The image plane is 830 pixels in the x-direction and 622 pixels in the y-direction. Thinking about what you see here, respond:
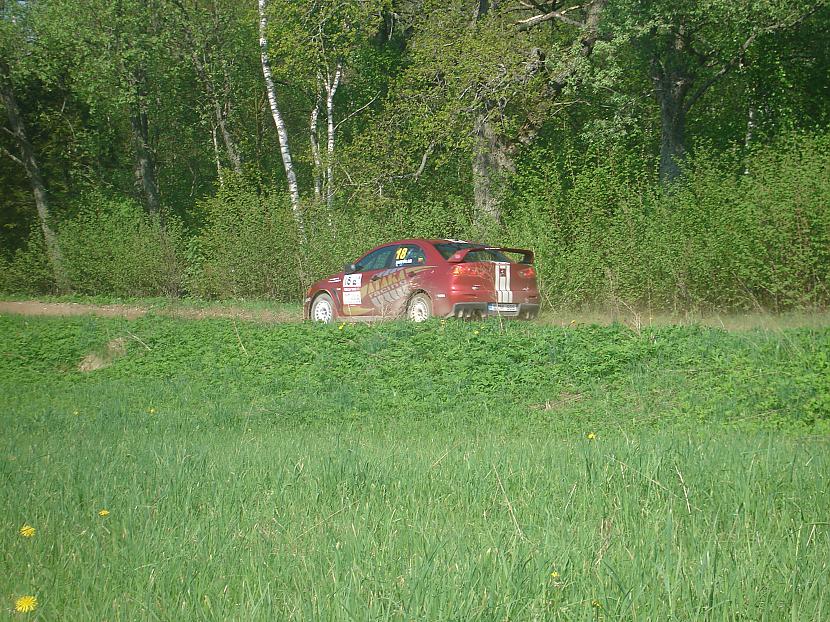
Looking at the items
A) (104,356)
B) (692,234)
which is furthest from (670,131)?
(104,356)

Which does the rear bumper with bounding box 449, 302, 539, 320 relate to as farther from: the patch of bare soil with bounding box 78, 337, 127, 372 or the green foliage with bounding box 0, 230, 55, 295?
the green foliage with bounding box 0, 230, 55, 295

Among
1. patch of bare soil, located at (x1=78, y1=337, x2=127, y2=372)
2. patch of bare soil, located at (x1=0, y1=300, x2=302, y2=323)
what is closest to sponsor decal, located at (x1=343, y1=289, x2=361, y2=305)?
patch of bare soil, located at (x1=0, y1=300, x2=302, y2=323)

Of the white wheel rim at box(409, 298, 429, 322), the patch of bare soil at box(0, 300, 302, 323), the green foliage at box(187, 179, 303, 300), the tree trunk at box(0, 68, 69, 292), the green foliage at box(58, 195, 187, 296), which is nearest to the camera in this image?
the white wheel rim at box(409, 298, 429, 322)

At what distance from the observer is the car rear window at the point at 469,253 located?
15328 millimetres

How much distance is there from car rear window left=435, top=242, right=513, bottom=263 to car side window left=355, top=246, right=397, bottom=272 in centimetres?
143

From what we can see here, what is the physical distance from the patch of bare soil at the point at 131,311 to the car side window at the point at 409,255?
13.8 ft

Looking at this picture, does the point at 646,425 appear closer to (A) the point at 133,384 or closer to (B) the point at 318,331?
(B) the point at 318,331

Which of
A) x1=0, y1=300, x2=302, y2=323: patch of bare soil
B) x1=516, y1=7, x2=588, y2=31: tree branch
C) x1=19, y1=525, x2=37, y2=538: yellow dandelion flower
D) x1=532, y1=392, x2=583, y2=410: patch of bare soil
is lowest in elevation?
x1=532, y1=392, x2=583, y2=410: patch of bare soil

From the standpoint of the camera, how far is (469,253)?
15227 mm

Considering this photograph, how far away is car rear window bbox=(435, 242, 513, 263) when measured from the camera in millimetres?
15328

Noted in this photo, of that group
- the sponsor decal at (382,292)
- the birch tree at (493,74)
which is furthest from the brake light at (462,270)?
the birch tree at (493,74)

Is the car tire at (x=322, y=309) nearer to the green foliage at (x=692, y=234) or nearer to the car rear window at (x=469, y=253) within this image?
the car rear window at (x=469, y=253)

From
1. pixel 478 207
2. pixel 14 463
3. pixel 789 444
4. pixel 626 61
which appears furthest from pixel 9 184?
pixel 789 444

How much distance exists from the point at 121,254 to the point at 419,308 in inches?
680
